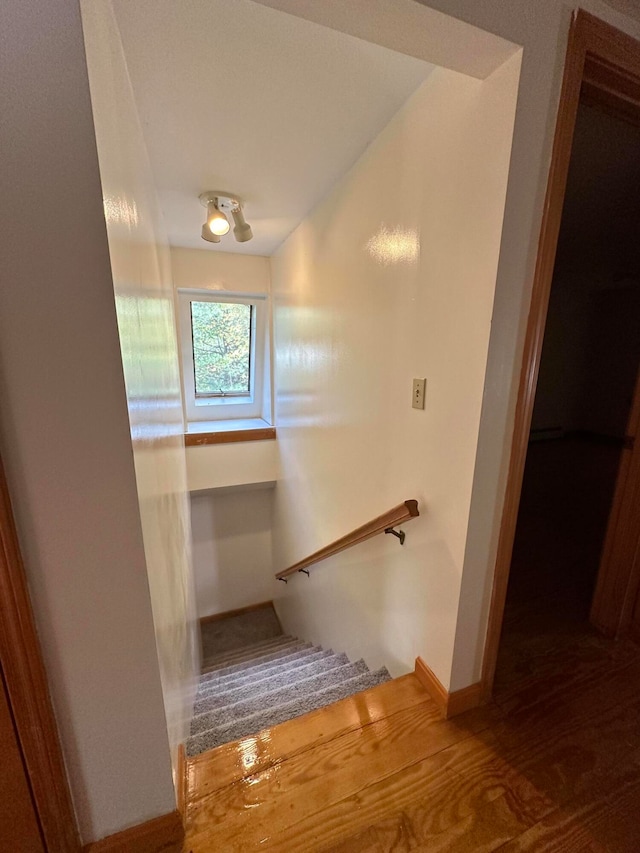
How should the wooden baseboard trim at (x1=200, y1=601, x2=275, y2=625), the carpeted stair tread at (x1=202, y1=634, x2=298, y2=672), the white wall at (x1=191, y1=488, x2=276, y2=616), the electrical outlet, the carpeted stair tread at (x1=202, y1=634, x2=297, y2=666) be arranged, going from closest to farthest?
the electrical outlet
the carpeted stair tread at (x1=202, y1=634, x2=298, y2=672)
the carpeted stair tread at (x1=202, y1=634, x2=297, y2=666)
the white wall at (x1=191, y1=488, x2=276, y2=616)
the wooden baseboard trim at (x1=200, y1=601, x2=275, y2=625)

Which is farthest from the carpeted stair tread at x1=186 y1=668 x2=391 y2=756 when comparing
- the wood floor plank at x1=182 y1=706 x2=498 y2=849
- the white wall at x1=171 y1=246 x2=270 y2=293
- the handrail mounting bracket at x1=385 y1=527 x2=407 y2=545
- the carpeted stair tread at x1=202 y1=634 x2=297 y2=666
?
the white wall at x1=171 y1=246 x2=270 y2=293

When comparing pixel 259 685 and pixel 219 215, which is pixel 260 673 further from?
pixel 219 215

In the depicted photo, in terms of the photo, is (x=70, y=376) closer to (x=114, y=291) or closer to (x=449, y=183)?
(x=114, y=291)

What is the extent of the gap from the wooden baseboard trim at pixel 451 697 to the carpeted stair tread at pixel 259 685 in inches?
30.1

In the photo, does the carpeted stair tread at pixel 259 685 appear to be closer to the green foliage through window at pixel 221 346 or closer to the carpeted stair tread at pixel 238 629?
the carpeted stair tread at pixel 238 629

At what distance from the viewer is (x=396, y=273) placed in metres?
1.31

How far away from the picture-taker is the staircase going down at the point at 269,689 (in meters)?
1.28

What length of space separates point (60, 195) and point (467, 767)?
69.8 inches

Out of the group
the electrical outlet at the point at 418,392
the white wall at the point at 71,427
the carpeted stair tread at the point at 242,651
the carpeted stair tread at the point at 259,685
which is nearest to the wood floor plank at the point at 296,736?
the white wall at the point at 71,427

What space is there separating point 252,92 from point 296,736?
2178 millimetres

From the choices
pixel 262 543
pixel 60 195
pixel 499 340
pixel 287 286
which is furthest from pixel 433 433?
pixel 262 543

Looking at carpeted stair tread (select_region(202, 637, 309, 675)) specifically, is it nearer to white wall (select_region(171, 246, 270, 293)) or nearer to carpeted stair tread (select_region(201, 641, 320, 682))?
carpeted stair tread (select_region(201, 641, 320, 682))

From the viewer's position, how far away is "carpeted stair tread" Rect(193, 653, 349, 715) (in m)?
1.62

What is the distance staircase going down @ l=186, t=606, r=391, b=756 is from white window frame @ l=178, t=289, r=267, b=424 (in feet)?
7.32
